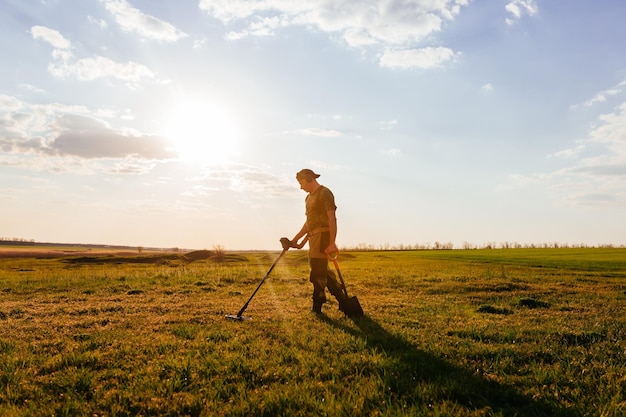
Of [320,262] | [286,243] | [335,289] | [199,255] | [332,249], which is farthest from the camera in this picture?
[199,255]

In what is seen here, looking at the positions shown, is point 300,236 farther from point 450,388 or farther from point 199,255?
point 199,255

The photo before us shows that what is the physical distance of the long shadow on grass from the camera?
15.2 feet

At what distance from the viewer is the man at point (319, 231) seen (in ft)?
32.7

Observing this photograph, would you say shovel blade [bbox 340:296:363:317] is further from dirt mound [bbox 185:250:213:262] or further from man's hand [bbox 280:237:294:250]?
dirt mound [bbox 185:250:213:262]

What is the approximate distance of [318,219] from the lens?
1022cm

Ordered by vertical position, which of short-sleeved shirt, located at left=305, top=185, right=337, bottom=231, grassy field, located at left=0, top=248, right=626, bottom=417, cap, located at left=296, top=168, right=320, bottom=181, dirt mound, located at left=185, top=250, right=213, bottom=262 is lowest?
dirt mound, located at left=185, top=250, right=213, bottom=262

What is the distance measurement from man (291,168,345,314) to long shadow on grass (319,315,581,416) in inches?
Answer: 139

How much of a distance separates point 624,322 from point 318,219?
7.22 metres

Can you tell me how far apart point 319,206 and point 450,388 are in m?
5.75

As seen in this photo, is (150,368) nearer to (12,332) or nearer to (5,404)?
(5,404)

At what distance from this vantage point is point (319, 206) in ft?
33.4

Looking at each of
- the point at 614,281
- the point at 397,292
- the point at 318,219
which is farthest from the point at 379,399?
the point at 614,281

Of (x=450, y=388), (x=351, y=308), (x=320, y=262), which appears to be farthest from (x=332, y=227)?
(x=450, y=388)

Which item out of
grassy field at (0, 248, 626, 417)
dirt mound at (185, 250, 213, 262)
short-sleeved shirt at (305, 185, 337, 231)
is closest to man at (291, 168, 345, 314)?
short-sleeved shirt at (305, 185, 337, 231)
